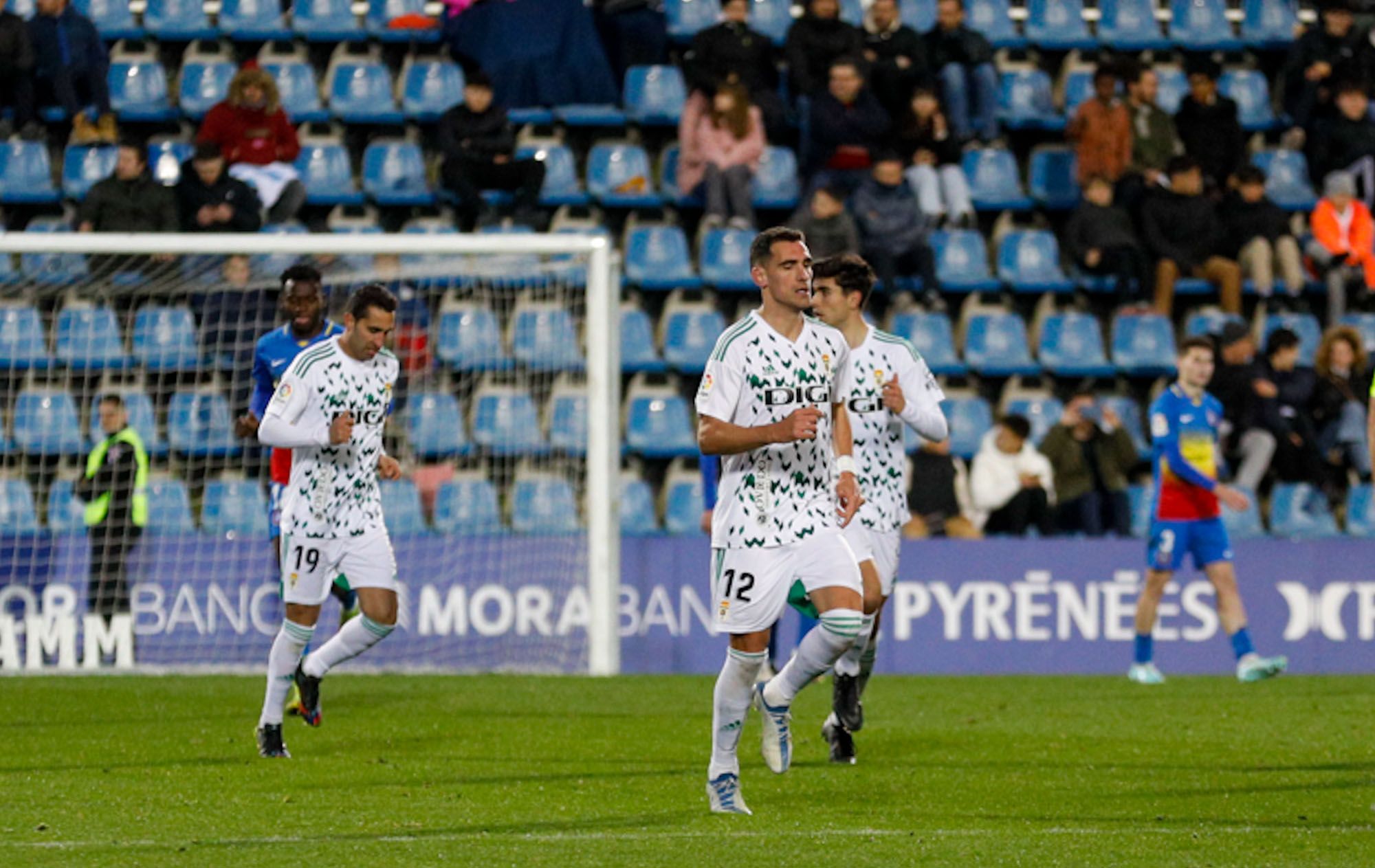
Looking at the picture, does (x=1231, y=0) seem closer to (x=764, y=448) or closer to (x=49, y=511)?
(x=49, y=511)

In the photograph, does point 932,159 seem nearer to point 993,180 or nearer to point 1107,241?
point 993,180

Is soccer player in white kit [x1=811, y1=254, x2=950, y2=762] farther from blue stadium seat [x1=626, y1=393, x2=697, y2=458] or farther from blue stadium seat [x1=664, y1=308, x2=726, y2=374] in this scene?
blue stadium seat [x1=664, y1=308, x2=726, y2=374]

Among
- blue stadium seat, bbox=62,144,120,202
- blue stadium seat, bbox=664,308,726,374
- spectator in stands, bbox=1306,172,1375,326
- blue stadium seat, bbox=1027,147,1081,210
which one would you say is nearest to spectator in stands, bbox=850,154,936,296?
blue stadium seat, bbox=664,308,726,374

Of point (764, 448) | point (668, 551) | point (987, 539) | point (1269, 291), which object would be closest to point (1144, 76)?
point (1269, 291)

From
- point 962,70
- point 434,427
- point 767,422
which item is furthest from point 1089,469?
point 767,422

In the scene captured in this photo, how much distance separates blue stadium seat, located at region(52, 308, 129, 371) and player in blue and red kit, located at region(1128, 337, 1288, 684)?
760 centimetres

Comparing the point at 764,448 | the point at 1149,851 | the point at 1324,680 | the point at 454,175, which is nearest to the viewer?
the point at 1149,851

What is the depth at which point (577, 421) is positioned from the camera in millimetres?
16359

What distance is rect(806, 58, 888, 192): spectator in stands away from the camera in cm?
1827

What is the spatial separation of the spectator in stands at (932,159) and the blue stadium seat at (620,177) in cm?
225

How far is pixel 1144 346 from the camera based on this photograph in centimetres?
1811

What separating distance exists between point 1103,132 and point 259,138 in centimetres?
734

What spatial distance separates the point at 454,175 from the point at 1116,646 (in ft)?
22.3

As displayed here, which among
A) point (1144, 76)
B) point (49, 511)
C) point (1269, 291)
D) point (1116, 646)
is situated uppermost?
point (1144, 76)
